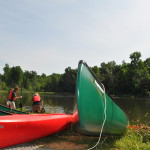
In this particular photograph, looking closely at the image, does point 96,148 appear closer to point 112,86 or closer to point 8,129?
point 8,129

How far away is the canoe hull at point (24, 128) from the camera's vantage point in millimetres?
4960

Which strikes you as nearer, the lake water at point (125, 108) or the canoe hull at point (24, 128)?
the canoe hull at point (24, 128)

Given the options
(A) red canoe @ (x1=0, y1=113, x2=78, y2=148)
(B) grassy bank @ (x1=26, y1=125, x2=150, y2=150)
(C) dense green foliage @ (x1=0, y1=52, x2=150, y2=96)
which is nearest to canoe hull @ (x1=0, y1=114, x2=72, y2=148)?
(A) red canoe @ (x1=0, y1=113, x2=78, y2=148)

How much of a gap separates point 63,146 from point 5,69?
10549cm

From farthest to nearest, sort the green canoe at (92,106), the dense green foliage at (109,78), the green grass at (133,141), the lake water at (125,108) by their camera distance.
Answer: the dense green foliage at (109,78) < the lake water at (125,108) < the green grass at (133,141) < the green canoe at (92,106)

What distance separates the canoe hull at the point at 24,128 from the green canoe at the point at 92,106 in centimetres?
117

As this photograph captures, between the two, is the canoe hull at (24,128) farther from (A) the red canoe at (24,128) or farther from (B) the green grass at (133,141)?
(B) the green grass at (133,141)

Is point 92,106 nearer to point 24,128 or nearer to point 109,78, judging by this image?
point 24,128

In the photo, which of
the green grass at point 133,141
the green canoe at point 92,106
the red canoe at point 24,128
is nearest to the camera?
the green canoe at point 92,106

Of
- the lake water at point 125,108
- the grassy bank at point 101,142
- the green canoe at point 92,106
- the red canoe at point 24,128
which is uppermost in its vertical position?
the green canoe at point 92,106

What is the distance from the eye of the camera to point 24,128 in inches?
206

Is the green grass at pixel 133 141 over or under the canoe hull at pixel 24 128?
under

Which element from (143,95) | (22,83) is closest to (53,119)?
(143,95)

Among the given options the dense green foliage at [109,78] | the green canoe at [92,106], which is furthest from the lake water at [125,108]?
the dense green foliage at [109,78]
